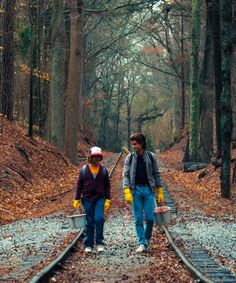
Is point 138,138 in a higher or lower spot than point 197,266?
higher

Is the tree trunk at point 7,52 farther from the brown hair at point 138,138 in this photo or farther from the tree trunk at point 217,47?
the brown hair at point 138,138

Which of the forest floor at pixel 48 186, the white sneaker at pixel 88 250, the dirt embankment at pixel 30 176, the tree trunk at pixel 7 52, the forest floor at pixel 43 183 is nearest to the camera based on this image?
the white sneaker at pixel 88 250

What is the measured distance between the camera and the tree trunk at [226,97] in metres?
18.8

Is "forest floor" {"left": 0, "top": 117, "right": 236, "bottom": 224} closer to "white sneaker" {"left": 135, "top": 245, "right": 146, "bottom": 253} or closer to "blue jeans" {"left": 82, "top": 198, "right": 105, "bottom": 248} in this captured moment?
"blue jeans" {"left": 82, "top": 198, "right": 105, "bottom": 248}

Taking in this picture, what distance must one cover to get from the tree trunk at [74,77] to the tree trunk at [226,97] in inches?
443

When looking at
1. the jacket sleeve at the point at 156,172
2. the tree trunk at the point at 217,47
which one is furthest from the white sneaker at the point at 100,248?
the tree trunk at the point at 217,47

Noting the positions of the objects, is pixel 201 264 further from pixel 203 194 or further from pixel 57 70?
pixel 57 70

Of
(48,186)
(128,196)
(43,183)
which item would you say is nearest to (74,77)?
(43,183)

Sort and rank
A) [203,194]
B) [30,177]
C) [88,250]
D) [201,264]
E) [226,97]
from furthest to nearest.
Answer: [30,177] < [203,194] < [226,97] < [88,250] < [201,264]

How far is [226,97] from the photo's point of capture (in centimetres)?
1939

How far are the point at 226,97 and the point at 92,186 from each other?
10.2m

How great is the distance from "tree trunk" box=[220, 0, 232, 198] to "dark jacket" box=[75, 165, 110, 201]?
981cm

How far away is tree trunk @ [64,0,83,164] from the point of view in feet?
94.8

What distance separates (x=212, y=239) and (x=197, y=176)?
633 inches
